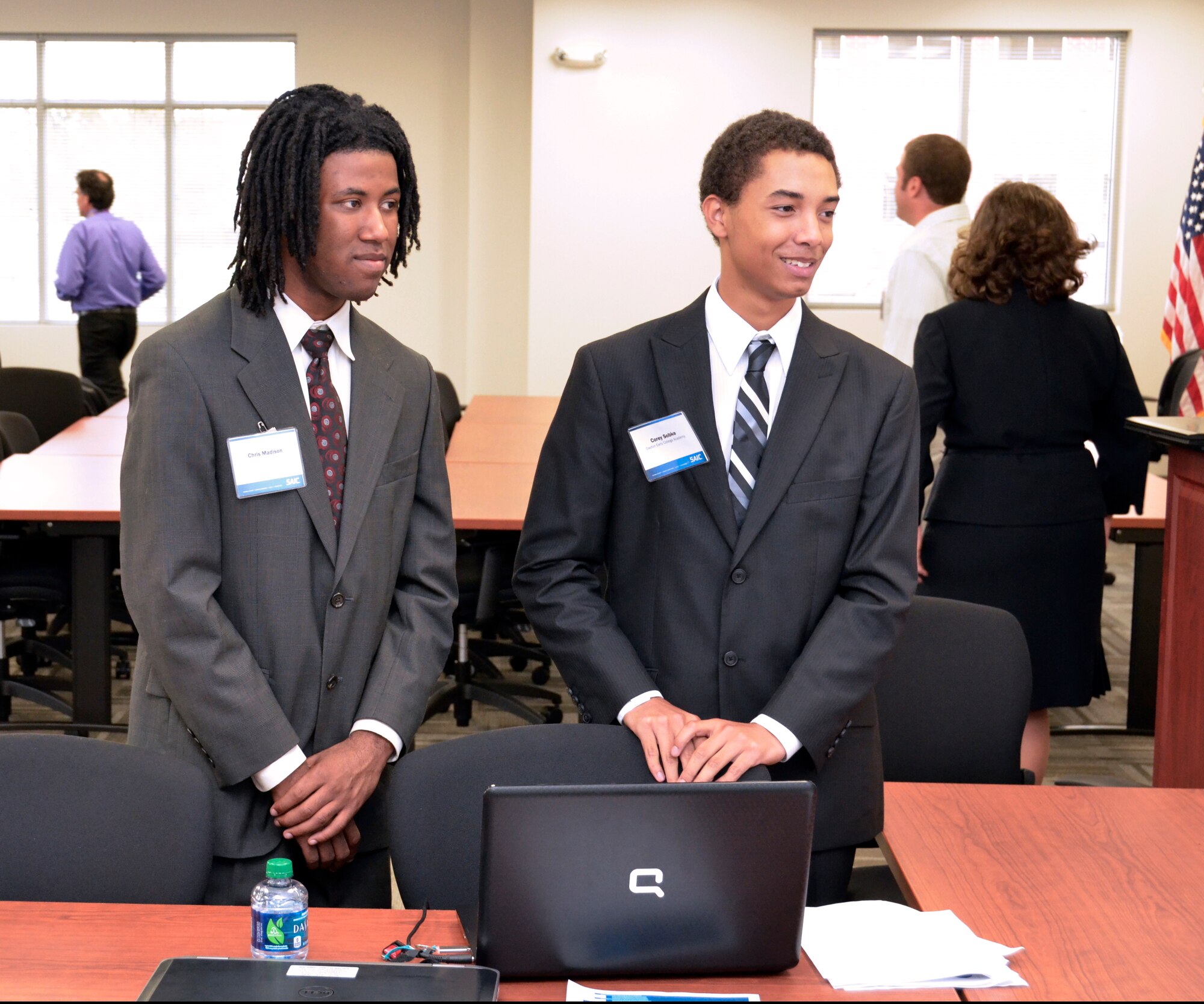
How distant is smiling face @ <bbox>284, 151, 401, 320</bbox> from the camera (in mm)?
1862

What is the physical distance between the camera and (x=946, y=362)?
333 centimetres

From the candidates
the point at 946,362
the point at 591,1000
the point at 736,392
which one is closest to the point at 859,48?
the point at 946,362

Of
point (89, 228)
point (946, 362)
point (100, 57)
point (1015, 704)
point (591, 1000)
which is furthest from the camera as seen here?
point (100, 57)

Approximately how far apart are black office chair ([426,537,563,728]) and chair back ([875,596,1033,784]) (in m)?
1.65

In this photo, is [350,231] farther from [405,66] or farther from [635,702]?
[405,66]

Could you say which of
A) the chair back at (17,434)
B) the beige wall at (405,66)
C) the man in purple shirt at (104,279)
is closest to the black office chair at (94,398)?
the man in purple shirt at (104,279)

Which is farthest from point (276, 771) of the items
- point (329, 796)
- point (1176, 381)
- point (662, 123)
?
point (662, 123)

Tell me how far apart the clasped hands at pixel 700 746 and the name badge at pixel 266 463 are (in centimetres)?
59

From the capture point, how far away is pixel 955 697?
254 centimetres

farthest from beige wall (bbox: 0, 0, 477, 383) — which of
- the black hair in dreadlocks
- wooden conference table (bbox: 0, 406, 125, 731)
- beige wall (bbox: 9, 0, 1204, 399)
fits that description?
the black hair in dreadlocks

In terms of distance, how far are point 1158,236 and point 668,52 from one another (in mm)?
3664

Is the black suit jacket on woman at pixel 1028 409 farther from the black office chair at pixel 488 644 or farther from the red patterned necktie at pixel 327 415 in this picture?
the red patterned necktie at pixel 327 415

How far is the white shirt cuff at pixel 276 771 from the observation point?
1.82 meters

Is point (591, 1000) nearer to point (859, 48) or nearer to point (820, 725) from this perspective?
point (820, 725)
